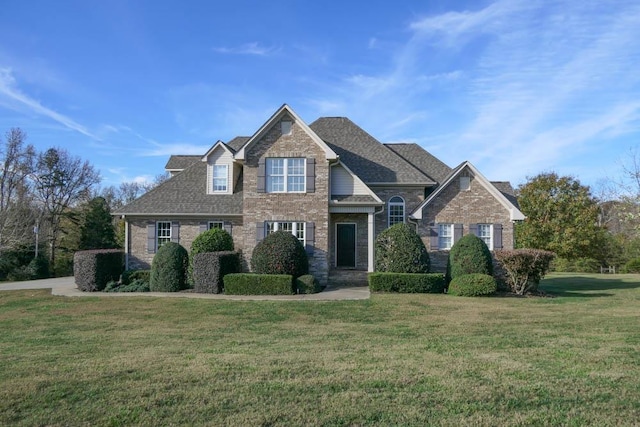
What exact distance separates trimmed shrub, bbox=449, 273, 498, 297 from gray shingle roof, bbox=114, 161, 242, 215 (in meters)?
10.2

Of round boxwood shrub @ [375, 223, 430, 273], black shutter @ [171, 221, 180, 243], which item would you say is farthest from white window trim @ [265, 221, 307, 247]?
black shutter @ [171, 221, 180, 243]

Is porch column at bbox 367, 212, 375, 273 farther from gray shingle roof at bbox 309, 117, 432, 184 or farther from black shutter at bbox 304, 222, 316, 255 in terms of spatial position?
gray shingle roof at bbox 309, 117, 432, 184

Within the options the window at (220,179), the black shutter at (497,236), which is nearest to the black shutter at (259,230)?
the window at (220,179)

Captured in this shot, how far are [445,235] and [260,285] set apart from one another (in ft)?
29.5

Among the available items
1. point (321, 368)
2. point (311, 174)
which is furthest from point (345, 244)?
point (321, 368)

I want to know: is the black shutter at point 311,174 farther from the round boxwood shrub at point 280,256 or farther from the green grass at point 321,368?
the green grass at point 321,368

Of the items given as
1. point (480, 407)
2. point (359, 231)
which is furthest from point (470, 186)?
point (480, 407)

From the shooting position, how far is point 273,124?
20703 mm

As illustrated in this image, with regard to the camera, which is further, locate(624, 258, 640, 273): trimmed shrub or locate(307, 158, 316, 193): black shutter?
locate(624, 258, 640, 273): trimmed shrub

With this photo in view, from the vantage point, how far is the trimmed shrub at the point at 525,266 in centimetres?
1802

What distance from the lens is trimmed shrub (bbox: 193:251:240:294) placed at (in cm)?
1841

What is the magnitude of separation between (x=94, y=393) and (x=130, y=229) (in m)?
18.0

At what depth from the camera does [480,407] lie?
17.2ft

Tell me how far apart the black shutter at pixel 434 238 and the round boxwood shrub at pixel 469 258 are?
7.66 ft
